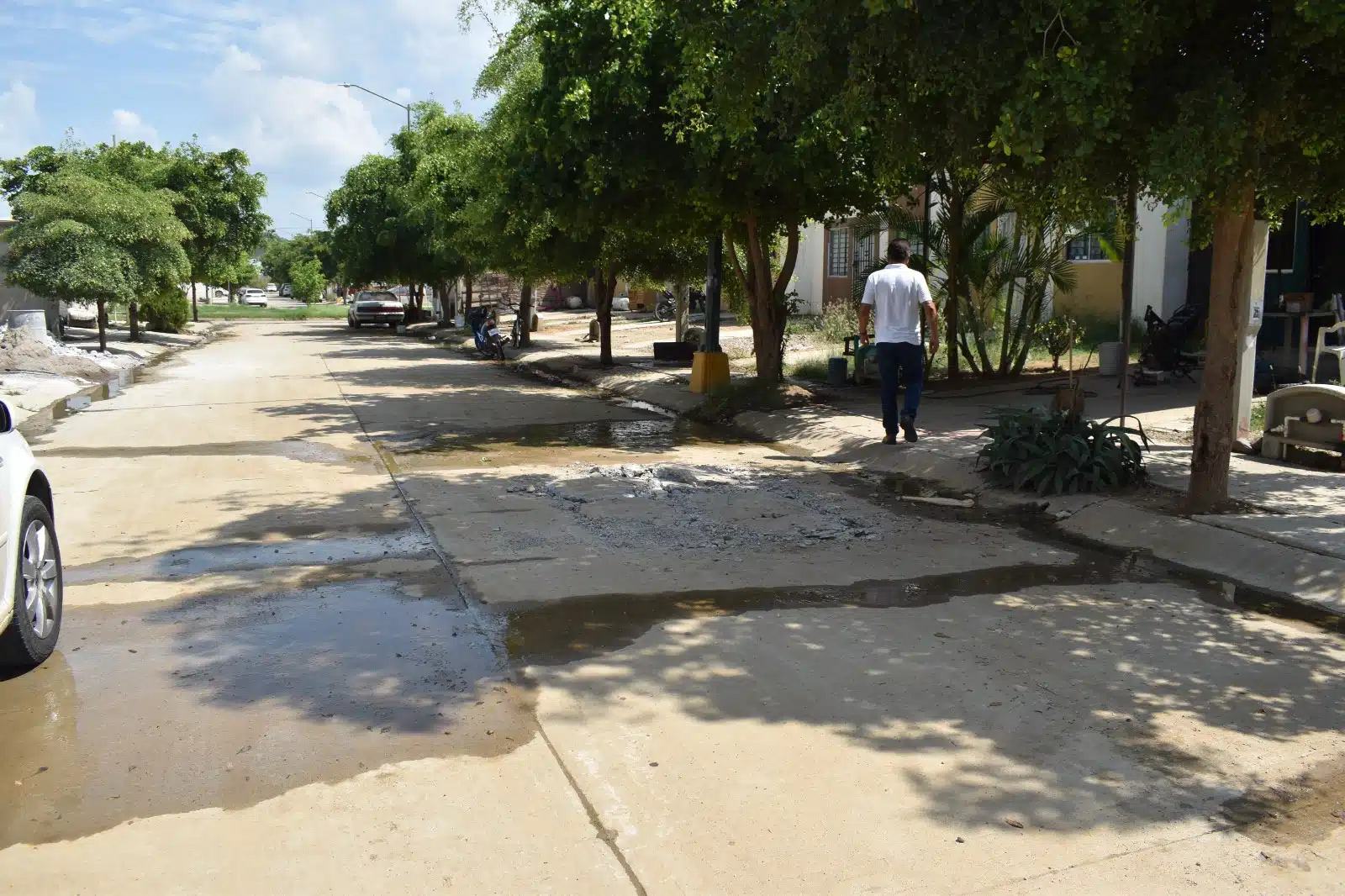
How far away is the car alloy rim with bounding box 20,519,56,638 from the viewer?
5.03 m

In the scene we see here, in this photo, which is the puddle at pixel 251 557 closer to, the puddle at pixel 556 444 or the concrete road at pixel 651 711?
the concrete road at pixel 651 711

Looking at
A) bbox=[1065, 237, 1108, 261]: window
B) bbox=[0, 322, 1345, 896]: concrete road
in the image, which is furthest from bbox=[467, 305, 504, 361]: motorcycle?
bbox=[0, 322, 1345, 896]: concrete road

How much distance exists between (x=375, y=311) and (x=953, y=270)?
33.3 m

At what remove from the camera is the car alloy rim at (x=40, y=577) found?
5.03 m

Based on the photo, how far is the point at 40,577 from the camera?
5.19m

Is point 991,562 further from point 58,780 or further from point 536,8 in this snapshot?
point 536,8

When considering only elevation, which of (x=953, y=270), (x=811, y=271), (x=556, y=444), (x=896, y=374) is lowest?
(x=556, y=444)

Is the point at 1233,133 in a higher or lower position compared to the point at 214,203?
lower

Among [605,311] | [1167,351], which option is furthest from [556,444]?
[605,311]

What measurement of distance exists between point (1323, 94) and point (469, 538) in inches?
230

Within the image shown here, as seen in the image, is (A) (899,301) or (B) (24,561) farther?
(A) (899,301)

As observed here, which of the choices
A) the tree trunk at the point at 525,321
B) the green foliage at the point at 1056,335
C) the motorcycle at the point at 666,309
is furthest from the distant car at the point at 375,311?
the green foliage at the point at 1056,335

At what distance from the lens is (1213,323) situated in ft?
25.6

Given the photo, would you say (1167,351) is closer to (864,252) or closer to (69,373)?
(864,252)
